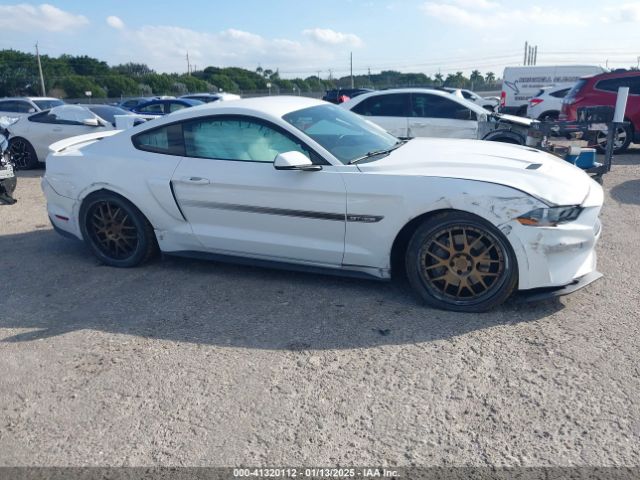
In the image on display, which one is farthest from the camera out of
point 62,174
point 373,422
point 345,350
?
point 62,174

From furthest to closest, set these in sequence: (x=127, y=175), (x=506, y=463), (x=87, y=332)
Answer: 1. (x=127, y=175)
2. (x=87, y=332)
3. (x=506, y=463)

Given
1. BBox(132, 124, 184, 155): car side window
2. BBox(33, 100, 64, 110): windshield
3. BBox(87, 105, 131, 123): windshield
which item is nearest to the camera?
BBox(132, 124, 184, 155): car side window

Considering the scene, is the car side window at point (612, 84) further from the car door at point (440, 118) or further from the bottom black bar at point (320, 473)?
the bottom black bar at point (320, 473)

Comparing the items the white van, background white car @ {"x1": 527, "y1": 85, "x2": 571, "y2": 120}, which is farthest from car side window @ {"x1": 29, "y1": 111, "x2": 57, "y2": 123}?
the white van

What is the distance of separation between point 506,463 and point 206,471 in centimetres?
134

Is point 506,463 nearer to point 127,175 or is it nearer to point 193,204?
point 193,204

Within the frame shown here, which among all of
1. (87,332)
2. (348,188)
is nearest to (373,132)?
(348,188)

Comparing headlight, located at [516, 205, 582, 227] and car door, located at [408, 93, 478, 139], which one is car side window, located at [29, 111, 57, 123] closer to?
car door, located at [408, 93, 478, 139]

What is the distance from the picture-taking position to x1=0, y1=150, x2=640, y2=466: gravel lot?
2.51 meters

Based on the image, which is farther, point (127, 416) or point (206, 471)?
point (127, 416)

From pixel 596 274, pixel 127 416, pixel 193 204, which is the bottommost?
pixel 127 416

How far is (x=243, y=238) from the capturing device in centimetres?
435

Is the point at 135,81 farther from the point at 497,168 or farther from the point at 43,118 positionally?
the point at 497,168

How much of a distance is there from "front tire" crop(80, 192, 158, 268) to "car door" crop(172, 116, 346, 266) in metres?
0.54
